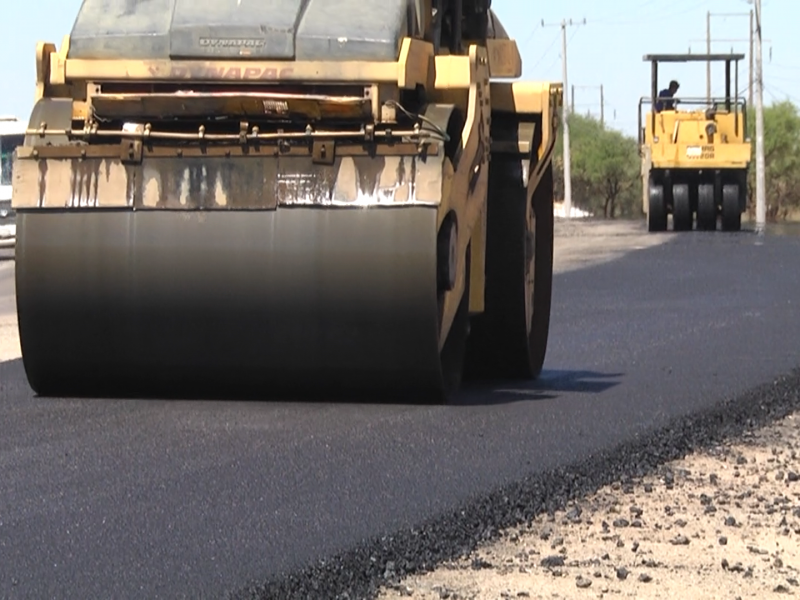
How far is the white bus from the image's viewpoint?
27.7m

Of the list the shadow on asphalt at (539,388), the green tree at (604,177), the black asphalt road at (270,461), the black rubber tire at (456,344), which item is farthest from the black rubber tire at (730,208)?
the green tree at (604,177)

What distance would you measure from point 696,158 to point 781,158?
40215mm

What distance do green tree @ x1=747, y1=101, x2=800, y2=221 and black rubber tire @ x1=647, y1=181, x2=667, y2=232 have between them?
104 feet

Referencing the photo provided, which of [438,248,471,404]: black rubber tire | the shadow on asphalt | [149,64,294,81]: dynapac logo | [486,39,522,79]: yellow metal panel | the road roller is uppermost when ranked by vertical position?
[486,39,522,79]: yellow metal panel

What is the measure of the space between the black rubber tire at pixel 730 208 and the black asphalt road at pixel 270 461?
66.4 feet

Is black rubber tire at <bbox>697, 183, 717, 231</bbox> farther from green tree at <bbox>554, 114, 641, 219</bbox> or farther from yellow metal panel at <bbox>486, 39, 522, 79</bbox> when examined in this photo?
green tree at <bbox>554, 114, 641, 219</bbox>

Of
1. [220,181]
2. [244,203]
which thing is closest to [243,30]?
[220,181]

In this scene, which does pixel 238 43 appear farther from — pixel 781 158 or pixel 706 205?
pixel 781 158

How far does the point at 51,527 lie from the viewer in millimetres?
5801

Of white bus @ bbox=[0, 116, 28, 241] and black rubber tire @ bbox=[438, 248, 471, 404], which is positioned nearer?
black rubber tire @ bbox=[438, 248, 471, 404]

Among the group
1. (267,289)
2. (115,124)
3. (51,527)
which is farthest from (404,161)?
(51,527)

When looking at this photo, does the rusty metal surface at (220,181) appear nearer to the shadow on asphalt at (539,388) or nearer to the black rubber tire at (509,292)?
the shadow on asphalt at (539,388)

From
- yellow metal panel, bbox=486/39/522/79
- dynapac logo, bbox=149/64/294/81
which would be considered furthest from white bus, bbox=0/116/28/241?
dynapac logo, bbox=149/64/294/81

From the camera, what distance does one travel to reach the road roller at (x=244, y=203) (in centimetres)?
835
